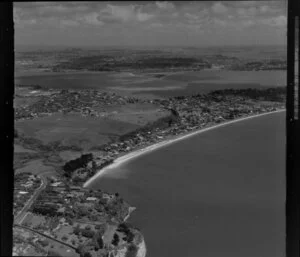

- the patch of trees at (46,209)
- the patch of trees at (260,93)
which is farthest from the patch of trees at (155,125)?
the patch of trees at (46,209)

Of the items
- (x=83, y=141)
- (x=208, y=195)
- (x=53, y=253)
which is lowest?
(x=208, y=195)

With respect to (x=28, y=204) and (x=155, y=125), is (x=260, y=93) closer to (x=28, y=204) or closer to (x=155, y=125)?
(x=155, y=125)

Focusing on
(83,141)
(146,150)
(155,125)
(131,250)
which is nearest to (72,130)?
(83,141)

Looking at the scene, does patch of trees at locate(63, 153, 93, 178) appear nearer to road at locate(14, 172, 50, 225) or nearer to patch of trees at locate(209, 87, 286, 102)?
road at locate(14, 172, 50, 225)

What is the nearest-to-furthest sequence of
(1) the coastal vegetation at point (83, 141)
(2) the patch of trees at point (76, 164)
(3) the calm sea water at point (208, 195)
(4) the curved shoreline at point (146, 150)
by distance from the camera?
(1) the coastal vegetation at point (83, 141)
(3) the calm sea water at point (208, 195)
(2) the patch of trees at point (76, 164)
(4) the curved shoreline at point (146, 150)

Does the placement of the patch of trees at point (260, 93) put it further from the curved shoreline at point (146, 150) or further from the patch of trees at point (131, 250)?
the patch of trees at point (131, 250)
